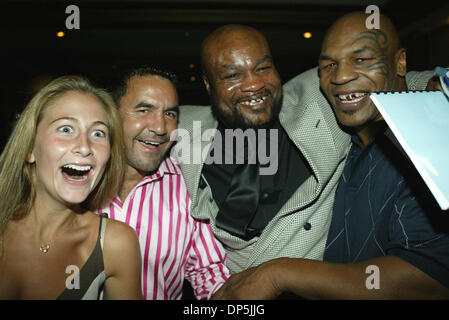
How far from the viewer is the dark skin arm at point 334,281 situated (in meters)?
1.11

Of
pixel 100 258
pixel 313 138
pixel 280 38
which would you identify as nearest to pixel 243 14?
pixel 280 38

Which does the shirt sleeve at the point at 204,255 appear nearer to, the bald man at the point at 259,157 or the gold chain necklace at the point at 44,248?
the bald man at the point at 259,157

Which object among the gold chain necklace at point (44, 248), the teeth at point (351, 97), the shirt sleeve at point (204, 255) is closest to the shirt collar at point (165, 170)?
the shirt sleeve at point (204, 255)

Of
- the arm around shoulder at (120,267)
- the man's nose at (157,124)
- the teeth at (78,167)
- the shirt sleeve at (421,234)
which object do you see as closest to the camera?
the shirt sleeve at (421,234)

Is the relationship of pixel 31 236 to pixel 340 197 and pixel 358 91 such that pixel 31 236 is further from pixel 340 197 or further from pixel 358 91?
pixel 358 91

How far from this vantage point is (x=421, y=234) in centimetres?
116

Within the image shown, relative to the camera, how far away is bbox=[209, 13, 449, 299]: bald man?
3.69 feet

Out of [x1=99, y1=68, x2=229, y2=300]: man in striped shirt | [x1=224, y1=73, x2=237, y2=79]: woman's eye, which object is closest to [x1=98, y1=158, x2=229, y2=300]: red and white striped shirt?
[x1=99, y1=68, x2=229, y2=300]: man in striped shirt

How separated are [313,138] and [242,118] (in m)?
A: 0.46

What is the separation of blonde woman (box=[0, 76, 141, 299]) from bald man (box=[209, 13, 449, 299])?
1.94 feet

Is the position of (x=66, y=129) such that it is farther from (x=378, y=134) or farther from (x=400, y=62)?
(x=400, y=62)

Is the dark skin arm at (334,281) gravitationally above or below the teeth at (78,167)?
below

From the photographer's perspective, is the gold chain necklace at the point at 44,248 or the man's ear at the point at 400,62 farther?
the man's ear at the point at 400,62

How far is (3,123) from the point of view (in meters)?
4.49
